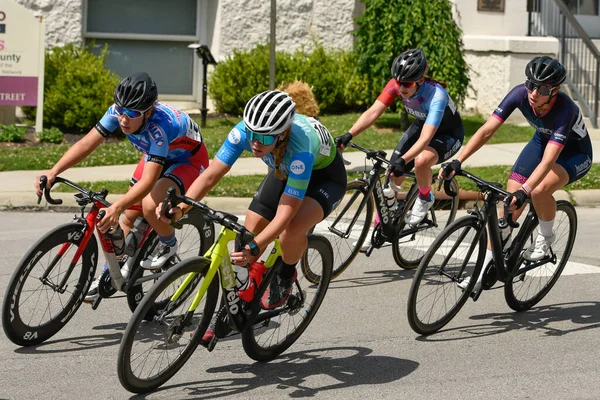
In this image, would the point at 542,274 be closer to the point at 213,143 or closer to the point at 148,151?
the point at 148,151

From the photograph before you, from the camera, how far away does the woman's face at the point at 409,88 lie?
8.54m

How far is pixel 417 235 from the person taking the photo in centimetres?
973

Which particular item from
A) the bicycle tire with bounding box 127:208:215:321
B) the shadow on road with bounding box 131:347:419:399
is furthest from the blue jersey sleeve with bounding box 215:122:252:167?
the shadow on road with bounding box 131:347:419:399

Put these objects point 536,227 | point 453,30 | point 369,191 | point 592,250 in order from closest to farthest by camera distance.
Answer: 1. point 536,227
2. point 369,191
3. point 592,250
4. point 453,30

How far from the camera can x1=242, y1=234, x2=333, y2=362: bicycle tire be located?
6.26 m

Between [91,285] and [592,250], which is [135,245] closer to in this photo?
[91,285]

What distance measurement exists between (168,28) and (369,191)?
11.2 meters

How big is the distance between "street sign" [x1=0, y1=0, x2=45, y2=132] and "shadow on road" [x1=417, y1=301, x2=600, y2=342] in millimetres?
9588

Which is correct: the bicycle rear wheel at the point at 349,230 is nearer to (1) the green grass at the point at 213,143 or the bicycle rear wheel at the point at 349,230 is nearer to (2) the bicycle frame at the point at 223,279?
(2) the bicycle frame at the point at 223,279

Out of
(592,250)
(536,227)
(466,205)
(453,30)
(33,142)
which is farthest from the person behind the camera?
(453,30)

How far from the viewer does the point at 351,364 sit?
639cm

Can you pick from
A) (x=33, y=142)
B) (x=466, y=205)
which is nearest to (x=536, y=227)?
(x=466, y=205)

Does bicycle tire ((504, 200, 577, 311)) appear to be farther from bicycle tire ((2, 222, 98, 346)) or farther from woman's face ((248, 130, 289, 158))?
bicycle tire ((2, 222, 98, 346))

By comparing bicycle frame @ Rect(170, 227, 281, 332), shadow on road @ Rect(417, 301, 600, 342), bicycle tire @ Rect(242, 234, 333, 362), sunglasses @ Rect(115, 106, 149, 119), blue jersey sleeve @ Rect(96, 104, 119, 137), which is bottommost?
shadow on road @ Rect(417, 301, 600, 342)
